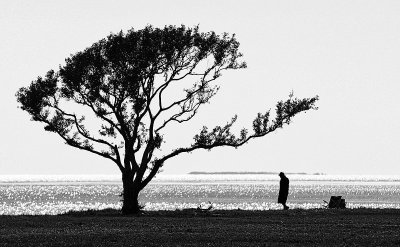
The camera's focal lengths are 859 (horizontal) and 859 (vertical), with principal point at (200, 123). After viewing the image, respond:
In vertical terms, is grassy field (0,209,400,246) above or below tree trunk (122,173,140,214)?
below

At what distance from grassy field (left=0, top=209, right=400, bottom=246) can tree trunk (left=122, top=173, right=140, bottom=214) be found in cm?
388

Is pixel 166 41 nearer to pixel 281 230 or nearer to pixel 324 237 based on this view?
pixel 281 230

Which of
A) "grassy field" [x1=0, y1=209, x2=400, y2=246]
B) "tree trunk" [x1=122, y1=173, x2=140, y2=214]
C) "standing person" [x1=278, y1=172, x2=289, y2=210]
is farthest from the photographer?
"standing person" [x1=278, y1=172, x2=289, y2=210]

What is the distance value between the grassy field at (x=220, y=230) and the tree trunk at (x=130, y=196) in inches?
153

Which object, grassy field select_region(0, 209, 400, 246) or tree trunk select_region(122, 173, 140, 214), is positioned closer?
grassy field select_region(0, 209, 400, 246)

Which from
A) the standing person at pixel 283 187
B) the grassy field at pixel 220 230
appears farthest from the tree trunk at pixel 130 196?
the standing person at pixel 283 187

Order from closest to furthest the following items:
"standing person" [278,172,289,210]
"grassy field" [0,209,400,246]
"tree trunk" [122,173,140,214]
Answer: "grassy field" [0,209,400,246] < "tree trunk" [122,173,140,214] < "standing person" [278,172,289,210]

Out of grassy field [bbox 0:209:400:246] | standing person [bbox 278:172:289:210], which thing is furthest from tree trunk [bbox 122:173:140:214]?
standing person [bbox 278:172:289:210]

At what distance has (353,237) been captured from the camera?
1184 inches

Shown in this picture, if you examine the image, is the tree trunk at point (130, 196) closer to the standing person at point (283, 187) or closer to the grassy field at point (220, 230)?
the grassy field at point (220, 230)

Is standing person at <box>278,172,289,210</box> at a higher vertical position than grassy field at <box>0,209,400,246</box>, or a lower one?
higher

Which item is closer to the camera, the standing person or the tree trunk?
the tree trunk

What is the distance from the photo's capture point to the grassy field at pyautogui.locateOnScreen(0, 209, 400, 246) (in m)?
28.4

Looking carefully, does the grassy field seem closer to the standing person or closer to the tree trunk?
the tree trunk
